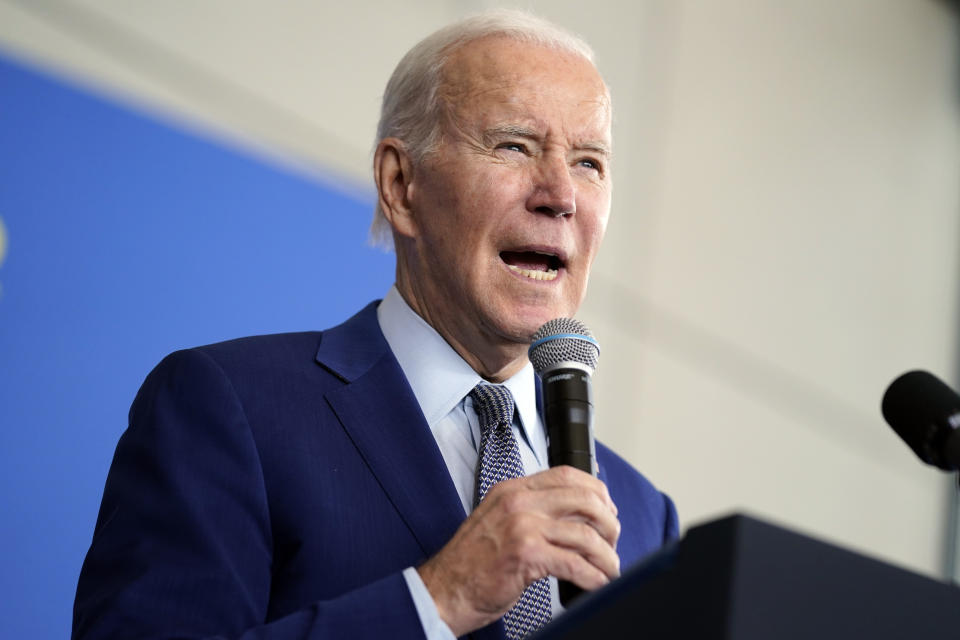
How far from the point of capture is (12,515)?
2.35 metres

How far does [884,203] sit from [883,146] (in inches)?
13.0

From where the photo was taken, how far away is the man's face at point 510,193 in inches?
75.7

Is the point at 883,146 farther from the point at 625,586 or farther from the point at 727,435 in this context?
the point at 625,586

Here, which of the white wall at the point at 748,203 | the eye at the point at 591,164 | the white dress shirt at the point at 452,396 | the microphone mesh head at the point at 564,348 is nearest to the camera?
the microphone mesh head at the point at 564,348

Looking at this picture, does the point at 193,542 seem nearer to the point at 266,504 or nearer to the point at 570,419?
the point at 266,504

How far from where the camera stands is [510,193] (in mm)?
1946

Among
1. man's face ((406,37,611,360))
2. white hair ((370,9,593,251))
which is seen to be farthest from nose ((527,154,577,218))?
white hair ((370,9,593,251))

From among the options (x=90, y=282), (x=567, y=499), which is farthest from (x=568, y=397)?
(x=90, y=282)

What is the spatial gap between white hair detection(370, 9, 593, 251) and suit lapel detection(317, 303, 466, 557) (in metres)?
0.45

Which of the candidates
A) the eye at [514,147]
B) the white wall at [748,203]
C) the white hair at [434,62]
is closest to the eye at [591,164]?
the eye at [514,147]

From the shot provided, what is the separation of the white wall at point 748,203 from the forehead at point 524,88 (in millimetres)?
1199

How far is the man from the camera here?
1.32m

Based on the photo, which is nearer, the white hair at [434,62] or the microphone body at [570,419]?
the microphone body at [570,419]

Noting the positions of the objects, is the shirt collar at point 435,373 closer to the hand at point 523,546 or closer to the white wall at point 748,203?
the hand at point 523,546
